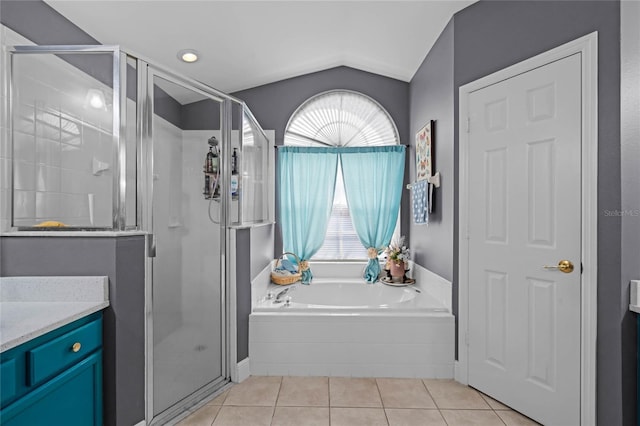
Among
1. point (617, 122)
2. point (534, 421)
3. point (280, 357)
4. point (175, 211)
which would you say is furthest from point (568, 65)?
point (280, 357)

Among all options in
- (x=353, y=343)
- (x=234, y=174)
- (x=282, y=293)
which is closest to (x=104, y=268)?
(x=234, y=174)

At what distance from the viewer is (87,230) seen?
162 cm

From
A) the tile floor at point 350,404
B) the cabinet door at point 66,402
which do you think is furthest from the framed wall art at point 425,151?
the cabinet door at point 66,402

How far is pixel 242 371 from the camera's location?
2348mm

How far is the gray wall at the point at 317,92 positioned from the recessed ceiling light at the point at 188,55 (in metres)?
0.82

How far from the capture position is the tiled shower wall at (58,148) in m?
1.64

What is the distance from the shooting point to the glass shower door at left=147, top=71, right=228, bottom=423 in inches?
72.8

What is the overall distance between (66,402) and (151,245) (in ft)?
2.50

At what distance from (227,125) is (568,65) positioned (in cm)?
203

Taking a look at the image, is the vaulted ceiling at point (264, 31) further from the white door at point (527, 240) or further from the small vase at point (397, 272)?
the small vase at point (397, 272)

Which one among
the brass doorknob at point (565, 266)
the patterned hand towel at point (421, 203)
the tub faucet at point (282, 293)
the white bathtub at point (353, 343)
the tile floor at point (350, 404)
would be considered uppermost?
the patterned hand towel at point (421, 203)

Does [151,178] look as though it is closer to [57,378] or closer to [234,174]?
[234,174]

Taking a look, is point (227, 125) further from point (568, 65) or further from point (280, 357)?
point (568, 65)

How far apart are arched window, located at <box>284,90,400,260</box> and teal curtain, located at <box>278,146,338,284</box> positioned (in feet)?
0.52
